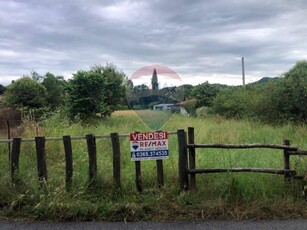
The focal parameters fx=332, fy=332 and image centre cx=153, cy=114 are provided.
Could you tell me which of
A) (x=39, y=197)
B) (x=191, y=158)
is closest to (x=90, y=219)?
(x=39, y=197)

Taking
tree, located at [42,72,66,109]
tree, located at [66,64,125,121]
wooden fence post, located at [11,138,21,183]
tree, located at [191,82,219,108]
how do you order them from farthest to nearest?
1. tree, located at [42,72,66,109]
2. tree, located at [191,82,219,108]
3. tree, located at [66,64,125,121]
4. wooden fence post, located at [11,138,21,183]

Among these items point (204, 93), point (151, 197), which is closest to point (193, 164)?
point (151, 197)

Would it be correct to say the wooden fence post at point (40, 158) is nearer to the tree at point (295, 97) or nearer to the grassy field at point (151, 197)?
the grassy field at point (151, 197)

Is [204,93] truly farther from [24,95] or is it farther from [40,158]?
[40,158]

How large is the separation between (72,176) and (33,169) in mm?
1240

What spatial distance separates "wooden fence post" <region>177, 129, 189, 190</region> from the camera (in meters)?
5.78

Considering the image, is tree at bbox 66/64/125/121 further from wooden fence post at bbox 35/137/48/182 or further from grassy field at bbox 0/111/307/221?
wooden fence post at bbox 35/137/48/182

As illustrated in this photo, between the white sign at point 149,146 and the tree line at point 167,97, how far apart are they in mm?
539

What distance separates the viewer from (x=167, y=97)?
592cm

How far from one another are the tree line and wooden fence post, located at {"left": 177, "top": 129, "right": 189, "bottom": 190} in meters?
0.68

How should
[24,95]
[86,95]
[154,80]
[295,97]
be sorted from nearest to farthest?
1. [154,80]
2. [295,97]
3. [86,95]
4. [24,95]

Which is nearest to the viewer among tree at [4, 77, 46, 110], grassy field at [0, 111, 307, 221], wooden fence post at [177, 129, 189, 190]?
grassy field at [0, 111, 307, 221]

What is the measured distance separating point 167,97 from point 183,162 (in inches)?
46.5

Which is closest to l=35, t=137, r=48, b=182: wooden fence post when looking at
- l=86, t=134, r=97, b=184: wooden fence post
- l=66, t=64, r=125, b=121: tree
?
l=86, t=134, r=97, b=184: wooden fence post
